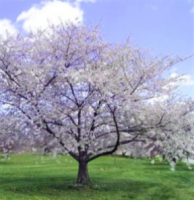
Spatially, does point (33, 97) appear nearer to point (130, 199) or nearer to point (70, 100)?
point (70, 100)

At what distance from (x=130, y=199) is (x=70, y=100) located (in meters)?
4.62

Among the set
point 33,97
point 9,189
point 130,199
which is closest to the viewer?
point 130,199

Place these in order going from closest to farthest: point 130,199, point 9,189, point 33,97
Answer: point 130,199
point 33,97
point 9,189

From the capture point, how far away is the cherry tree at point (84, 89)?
1262 centimetres

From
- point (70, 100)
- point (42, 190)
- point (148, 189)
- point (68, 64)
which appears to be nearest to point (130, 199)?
point (148, 189)

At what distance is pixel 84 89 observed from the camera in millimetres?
13656

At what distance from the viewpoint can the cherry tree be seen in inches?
497

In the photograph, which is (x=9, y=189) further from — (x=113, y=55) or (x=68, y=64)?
(x=113, y=55)

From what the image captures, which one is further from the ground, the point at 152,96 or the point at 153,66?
the point at 153,66

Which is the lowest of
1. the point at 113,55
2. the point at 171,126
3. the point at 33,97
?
the point at 171,126

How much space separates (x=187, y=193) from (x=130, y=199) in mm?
3021

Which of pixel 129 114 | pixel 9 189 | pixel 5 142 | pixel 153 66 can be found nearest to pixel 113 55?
pixel 153 66

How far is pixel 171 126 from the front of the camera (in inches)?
497

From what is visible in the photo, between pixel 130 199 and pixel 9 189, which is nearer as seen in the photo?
pixel 130 199
